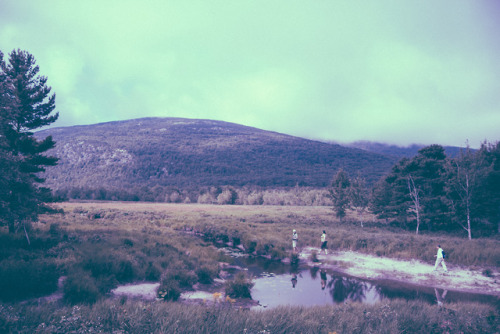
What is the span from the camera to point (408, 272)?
743 inches

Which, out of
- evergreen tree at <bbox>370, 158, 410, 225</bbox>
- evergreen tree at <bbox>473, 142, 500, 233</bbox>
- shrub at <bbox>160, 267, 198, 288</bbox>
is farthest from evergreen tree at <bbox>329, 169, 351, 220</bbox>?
shrub at <bbox>160, 267, 198, 288</bbox>

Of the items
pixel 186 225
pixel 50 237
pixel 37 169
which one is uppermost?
pixel 37 169

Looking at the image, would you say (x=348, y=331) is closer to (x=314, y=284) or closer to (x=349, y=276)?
(x=314, y=284)

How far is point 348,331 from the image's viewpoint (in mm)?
7031

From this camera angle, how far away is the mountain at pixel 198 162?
12550cm

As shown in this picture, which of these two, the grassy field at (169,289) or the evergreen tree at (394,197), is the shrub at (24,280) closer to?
the grassy field at (169,289)

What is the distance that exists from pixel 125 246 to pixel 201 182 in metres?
109

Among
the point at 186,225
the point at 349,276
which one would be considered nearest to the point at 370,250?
the point at 349,276

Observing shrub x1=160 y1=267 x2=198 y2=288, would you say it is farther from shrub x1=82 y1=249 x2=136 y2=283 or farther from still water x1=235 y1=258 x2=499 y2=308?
still water x1=235 y1=258 x2=499 y2=308

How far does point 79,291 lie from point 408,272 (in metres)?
20.0

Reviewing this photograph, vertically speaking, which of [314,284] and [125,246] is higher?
[125,246]

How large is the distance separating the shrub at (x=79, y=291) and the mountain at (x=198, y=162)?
105 m

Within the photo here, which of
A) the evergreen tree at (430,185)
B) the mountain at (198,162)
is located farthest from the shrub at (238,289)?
the mountain at (198,162)

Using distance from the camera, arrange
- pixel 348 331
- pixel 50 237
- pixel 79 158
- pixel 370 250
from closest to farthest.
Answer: pixel 348 331
pixel 50 237
pixel 370 250
pixel 79 158
